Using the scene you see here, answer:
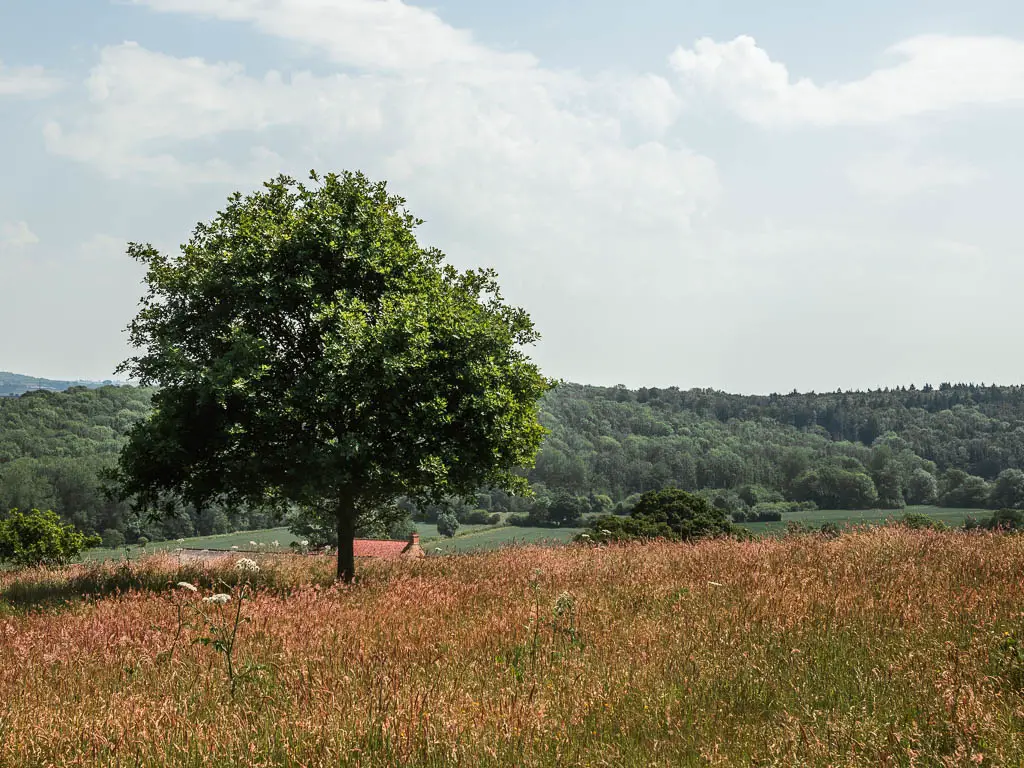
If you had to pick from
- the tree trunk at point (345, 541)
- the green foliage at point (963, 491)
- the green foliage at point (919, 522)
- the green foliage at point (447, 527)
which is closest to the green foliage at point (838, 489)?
the green foliage at point (963, 491)

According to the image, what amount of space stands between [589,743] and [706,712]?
102cm

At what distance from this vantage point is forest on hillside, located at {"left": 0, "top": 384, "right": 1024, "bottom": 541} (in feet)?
346

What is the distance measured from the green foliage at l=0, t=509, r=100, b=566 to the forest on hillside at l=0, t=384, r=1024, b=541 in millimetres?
73938

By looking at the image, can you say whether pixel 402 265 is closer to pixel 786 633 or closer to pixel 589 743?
pixel 786 633

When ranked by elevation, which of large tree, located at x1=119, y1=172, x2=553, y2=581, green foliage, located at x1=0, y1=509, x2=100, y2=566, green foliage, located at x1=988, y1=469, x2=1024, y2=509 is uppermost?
large tree, located at x1=119, y1=172, x2=553, y2=581

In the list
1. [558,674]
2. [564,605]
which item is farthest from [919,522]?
[558,674]

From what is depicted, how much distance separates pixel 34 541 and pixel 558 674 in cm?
2365

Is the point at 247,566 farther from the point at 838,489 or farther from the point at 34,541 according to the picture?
the point at 838,489

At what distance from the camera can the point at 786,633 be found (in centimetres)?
691

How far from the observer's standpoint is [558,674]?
6043 mm

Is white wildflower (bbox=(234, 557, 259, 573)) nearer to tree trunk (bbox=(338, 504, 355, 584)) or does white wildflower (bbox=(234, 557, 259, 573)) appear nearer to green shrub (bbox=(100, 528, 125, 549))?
tree trunk (bbox=(338, 504, 355, 584))

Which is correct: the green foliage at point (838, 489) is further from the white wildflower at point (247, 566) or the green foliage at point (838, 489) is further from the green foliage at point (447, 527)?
the white wildflower at point (247, 566)

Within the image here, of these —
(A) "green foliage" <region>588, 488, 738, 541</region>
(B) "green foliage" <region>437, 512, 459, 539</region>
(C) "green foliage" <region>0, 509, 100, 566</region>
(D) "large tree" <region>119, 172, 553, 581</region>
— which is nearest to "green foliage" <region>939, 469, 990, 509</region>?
(B) "green foliage" <region>437, 512, 459, 539</region>

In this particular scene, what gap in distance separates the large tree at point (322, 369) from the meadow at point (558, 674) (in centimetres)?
419
